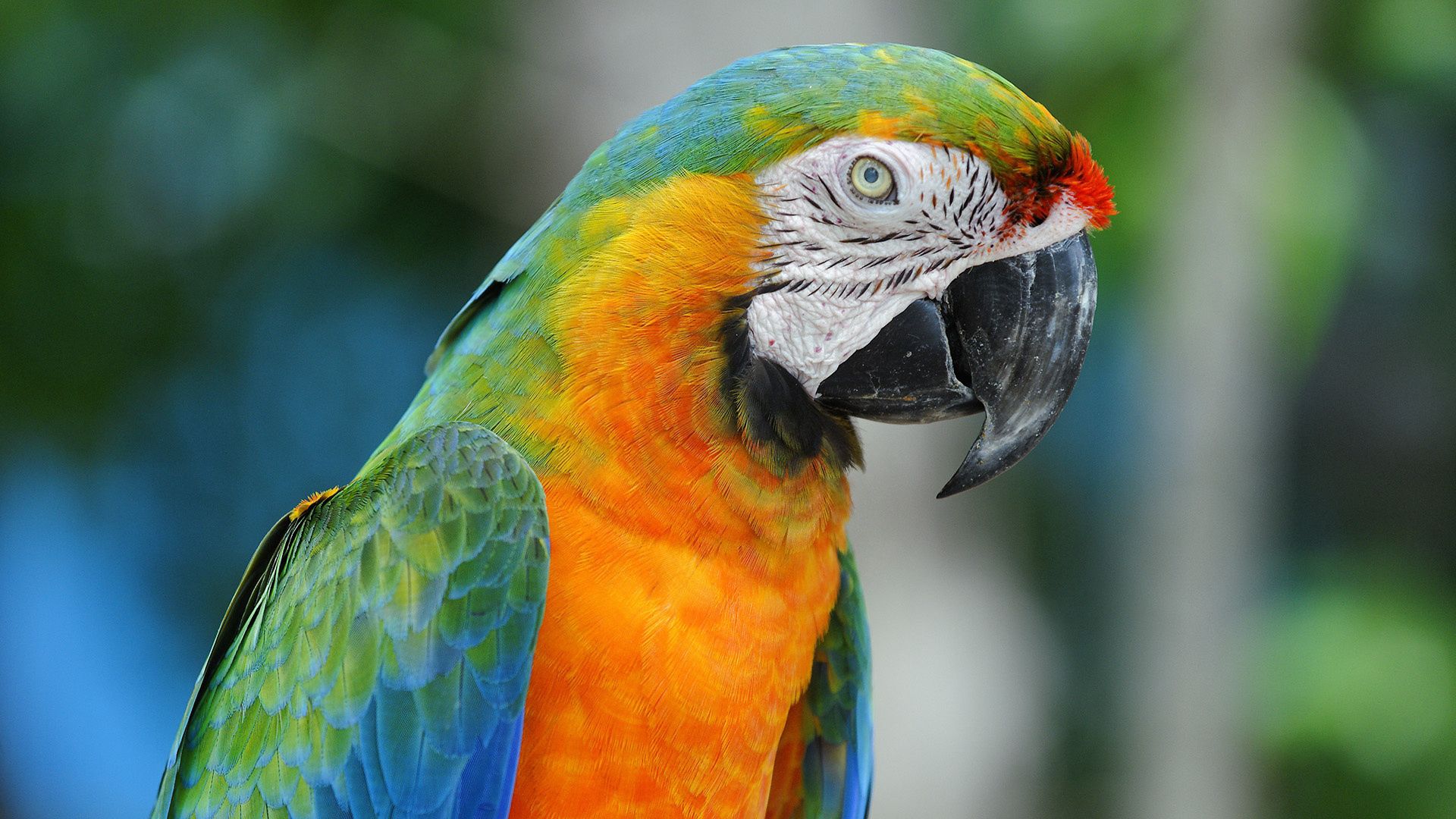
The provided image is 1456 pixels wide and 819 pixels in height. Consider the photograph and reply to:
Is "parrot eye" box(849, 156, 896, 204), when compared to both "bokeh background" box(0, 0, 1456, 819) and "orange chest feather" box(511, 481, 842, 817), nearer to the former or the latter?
"orange chest feather" box(511, 481, 842, 817)

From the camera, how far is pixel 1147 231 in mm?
3336

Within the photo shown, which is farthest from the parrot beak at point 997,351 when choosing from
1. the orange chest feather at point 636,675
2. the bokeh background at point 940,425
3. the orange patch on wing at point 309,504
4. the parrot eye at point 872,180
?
the bokeh background at point 940,425

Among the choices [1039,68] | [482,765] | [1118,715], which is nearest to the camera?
[482,765]

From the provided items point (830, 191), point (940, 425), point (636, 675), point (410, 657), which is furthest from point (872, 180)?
point (940, 425)

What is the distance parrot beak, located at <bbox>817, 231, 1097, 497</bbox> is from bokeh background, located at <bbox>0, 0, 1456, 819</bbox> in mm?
1558

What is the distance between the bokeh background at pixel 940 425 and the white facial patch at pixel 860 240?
62.4 inches

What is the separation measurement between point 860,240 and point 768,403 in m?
0.21

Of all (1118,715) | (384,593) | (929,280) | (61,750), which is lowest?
(61,750)

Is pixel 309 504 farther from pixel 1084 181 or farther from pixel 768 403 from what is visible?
pixel 1084 181

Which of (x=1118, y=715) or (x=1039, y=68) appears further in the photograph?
(x=1118, y=715)

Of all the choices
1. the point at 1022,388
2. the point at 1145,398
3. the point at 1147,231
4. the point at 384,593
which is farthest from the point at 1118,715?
the point at 384,593

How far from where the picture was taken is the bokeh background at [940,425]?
3047 millimetres

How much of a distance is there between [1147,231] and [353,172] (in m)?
2.61

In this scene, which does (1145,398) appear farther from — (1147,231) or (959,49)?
(959,49)
